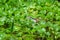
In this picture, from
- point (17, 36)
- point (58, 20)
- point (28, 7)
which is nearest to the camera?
point (17, 36)

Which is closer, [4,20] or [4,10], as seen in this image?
[4,20]

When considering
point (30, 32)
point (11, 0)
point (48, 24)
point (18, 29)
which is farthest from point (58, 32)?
point (11, 0)

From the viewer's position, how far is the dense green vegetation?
3883mm

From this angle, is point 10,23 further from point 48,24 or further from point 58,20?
point 58,20

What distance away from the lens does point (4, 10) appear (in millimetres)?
4516

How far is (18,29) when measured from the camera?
3969 millimetres

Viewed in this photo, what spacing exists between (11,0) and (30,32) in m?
1.32

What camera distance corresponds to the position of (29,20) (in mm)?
4234

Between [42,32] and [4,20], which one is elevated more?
[4,20]

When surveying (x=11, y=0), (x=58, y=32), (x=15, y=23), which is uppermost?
(x=11, y=0)

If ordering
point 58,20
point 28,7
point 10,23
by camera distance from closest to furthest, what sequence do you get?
1. point 10,23
2. point 58,20
3. point 28,7

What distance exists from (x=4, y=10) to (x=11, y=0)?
45cm

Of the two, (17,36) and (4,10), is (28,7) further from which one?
(17,36)

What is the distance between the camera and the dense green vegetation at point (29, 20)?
3.88 m
